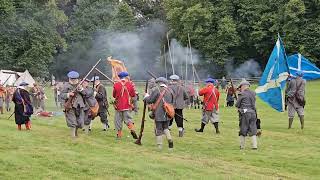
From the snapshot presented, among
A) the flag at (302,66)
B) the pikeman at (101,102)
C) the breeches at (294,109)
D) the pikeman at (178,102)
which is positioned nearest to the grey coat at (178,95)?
the pikeman at (178,102)

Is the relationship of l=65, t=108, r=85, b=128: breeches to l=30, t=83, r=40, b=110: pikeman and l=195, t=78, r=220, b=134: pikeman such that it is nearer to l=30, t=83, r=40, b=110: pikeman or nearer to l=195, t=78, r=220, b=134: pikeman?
l=195, t=78, r=220, b=134: pikeman

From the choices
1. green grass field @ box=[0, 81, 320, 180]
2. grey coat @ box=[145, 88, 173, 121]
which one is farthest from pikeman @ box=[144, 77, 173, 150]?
green grass field @ box=[0, 81, 320, 180]

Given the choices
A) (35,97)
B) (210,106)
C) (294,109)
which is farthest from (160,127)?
(35,97)

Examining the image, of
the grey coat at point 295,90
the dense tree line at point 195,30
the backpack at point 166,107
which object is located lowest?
the backpack at point 166,107

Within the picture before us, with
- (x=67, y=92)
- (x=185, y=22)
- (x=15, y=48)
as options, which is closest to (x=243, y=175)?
(x=67, y=92)

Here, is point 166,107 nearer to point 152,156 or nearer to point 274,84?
point 152,156

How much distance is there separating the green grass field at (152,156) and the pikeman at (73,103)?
0.50 metres

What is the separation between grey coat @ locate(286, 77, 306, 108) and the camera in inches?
808

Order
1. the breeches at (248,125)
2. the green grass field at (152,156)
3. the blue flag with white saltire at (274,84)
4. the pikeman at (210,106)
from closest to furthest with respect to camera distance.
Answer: the green grass field at (152,156)
the breeches at (248,125)
the pikeman at (210,106)
the blue flag with white saltire at (274,84)

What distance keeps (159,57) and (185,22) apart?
7.27 m

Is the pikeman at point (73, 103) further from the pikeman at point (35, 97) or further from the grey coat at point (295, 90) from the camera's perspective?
the pikeman at point (35, 97)

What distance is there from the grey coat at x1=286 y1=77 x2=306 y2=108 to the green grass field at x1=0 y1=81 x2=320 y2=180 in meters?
1.08

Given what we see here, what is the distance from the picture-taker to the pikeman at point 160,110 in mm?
15375

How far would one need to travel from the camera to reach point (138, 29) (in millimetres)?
83375
